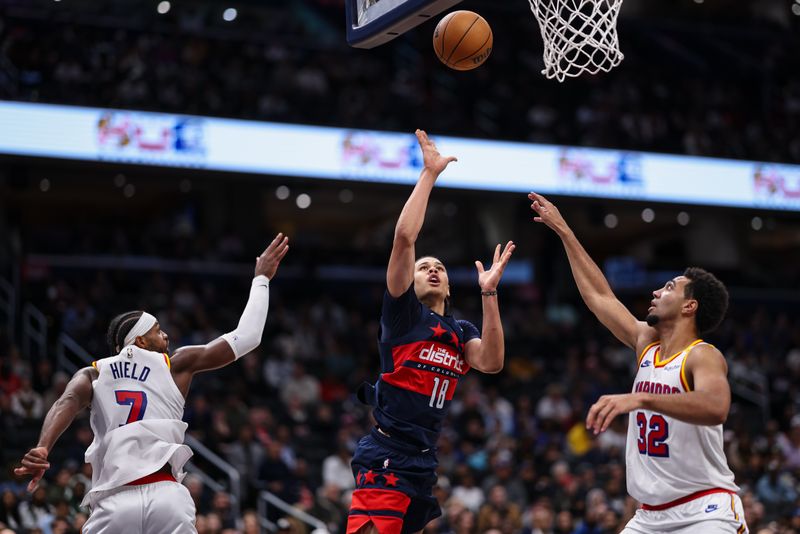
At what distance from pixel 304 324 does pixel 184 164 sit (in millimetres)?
3416

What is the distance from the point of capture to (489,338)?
5887 millimetres

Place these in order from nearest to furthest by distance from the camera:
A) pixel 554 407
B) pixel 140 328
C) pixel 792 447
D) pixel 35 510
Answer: pixel 140 328, pixel 35 510, pixel 792 447, pixel 554 407

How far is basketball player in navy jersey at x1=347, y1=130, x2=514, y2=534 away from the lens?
18.8 ft

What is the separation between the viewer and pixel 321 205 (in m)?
28.2

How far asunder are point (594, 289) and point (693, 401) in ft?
4.78

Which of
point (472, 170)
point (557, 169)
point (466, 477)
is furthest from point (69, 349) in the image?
point (557, 169)

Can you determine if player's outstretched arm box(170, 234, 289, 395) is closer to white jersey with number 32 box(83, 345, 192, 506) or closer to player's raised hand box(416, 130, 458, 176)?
white jersey with number 32 box(83, 345, 192, 506)

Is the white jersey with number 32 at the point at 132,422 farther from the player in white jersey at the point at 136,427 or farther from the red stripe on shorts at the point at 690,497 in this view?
the red stripe on shorts at the point at 690,497

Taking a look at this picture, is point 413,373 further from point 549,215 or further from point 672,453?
point 672,453

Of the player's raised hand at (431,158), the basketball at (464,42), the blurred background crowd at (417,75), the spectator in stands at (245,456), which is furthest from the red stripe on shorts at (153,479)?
the blurred background crowd at (417,75)

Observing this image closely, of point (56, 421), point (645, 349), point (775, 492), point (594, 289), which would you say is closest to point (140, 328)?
point (56, 421)

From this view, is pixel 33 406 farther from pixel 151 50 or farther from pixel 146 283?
pixel 151 50

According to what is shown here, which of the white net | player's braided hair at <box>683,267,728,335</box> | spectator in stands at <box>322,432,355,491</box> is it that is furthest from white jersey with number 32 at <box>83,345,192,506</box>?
spectator in stands at <box>322,432,355,491</box>

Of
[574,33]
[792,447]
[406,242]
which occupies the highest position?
[406,242]
